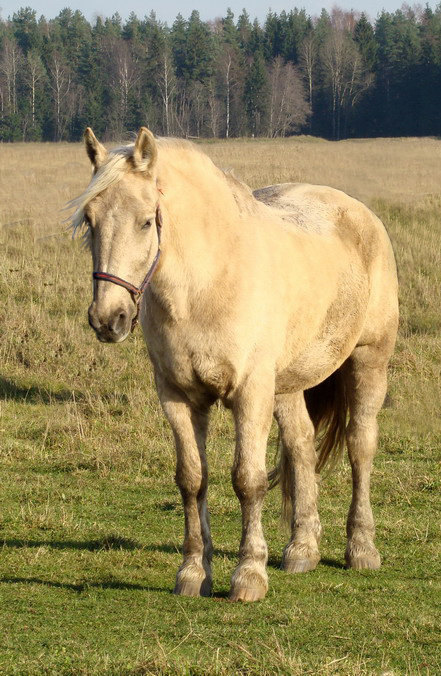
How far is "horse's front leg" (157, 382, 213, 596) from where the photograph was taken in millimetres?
5285

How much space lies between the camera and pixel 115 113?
175 ft

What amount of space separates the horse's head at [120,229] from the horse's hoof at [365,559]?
101 inches

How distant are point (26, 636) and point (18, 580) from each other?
1.16m

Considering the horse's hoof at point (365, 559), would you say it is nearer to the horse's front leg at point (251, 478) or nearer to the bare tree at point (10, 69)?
the horse's front leg at point (251, 478)

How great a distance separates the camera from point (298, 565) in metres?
6.20

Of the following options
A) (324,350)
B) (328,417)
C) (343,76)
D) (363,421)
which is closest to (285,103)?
(343,76)

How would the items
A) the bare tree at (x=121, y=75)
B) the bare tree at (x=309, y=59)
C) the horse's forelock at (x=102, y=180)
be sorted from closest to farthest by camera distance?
the horse's forelock at (x=102, y=180) → the bare tree at (x=121, y=75) → the bare tree at (x=309, y=59)

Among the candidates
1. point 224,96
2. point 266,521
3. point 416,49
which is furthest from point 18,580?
point 416,49

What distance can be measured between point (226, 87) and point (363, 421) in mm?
59560

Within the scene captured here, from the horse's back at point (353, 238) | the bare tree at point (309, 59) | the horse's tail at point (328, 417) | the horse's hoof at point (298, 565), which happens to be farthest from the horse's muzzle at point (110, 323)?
the bare tree at point (309, 59)

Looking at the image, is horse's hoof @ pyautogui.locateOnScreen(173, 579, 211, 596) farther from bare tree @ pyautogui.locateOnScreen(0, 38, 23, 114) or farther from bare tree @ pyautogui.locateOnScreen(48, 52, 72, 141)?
bare tree @ pyautogui.locateOnScreen(0, 38, 23, 114)

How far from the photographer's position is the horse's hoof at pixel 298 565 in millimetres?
6191

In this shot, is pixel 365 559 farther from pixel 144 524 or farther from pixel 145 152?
pixel 145 152

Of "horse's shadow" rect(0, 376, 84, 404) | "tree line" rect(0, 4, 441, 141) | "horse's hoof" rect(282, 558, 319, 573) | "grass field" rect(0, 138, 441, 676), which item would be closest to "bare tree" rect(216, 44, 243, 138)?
"tree line" rect(0, 4, 441, 141)
